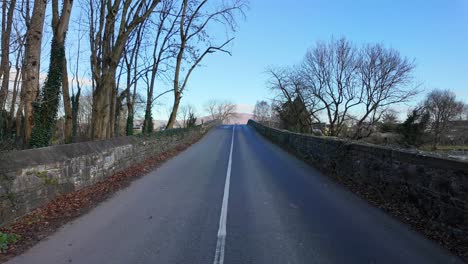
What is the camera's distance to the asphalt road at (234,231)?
447cm

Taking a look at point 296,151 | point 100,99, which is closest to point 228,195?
point 100,99

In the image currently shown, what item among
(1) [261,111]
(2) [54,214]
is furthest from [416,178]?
(1) [261,111]

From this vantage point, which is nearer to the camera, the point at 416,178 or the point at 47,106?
the point at 416,178

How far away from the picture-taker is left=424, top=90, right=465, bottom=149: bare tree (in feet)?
218

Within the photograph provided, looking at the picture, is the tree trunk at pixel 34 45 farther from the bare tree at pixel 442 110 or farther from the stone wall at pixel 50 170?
the bare tree at pixel 442 110

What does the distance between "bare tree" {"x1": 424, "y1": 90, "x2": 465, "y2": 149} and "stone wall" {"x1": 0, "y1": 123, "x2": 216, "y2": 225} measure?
228 ft

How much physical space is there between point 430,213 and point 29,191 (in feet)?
23.8

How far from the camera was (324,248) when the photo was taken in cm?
477

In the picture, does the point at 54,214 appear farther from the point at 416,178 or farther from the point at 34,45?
the point at 416,178

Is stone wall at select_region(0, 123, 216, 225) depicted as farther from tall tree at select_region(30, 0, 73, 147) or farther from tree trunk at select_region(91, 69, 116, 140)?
tree trunk at select_region(91, 69, 116, 140)

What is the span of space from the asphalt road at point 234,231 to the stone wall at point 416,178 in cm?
58

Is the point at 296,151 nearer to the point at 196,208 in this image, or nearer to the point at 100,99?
the point at 100,99

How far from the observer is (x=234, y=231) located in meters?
5.43

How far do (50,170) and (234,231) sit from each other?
13.4 ft
